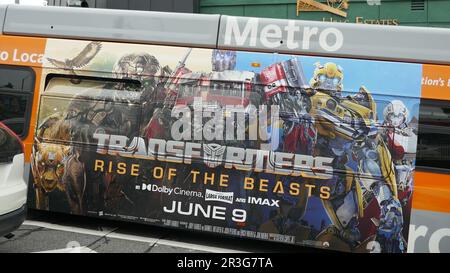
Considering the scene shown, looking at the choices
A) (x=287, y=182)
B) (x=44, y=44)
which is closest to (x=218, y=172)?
(x=287, y=182)

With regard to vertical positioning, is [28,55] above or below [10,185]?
above

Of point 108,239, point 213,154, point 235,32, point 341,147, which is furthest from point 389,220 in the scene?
point 108,239

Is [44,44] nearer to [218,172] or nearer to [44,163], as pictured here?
[44,163]

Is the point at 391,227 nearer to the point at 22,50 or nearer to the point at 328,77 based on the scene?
the point at 328,77

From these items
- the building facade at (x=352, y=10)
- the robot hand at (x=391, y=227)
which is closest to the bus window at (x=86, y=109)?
the robot hand at (x=391, y=227)

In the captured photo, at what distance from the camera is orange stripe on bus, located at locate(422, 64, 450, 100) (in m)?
4.36

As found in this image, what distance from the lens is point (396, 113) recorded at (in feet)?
14.6

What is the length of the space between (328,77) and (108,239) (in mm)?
3032

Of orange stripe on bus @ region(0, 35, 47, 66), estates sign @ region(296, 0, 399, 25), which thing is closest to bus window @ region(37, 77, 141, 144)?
orange stripe on bus @ region(0, 35, 47, 66)

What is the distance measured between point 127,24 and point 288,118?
2.20 m

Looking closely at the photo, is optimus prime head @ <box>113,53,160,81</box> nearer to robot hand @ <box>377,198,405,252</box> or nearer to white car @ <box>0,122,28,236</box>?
white car @ <box>0,122,28,236</box>

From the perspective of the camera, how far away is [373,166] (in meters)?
4.48
